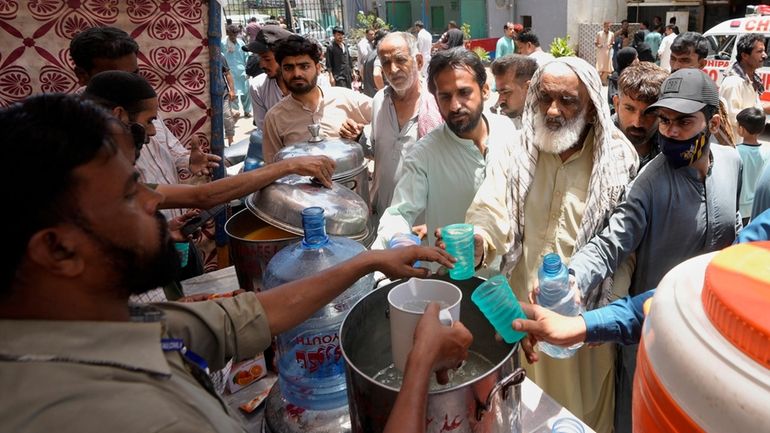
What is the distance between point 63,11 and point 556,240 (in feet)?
10.6

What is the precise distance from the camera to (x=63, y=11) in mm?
3094

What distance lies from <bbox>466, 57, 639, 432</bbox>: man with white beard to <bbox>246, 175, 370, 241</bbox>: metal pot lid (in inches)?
21.0

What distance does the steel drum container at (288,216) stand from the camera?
67.9 inches

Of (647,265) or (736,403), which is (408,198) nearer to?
(647,265)

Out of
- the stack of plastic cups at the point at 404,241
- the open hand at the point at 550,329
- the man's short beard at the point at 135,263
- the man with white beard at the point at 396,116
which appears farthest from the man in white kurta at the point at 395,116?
the man's short beard at the point at 135,263

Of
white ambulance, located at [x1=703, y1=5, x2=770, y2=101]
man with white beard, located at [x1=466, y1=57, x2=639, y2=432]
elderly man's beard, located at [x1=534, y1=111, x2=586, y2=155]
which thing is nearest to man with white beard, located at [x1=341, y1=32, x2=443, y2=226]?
man with white beard, located at [x1=466, y1=57, x2=639, y2=432]

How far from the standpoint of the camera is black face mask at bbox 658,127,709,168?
6.43 ft

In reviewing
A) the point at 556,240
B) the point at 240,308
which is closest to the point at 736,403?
the point at 240,308

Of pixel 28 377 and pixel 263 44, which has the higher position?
pixel 263 44

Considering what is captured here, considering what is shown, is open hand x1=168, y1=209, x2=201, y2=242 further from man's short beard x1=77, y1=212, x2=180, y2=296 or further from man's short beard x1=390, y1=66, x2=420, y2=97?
man's short beard x1=390, y1=66, x2=420, y2=97

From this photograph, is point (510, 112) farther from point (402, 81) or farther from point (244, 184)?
point (244, 184)

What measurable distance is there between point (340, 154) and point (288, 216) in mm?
572

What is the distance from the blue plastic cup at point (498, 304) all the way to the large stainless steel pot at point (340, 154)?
3.27 ft

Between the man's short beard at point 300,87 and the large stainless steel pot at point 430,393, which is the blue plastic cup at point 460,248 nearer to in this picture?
the large stainless steel pot at point 430,393
